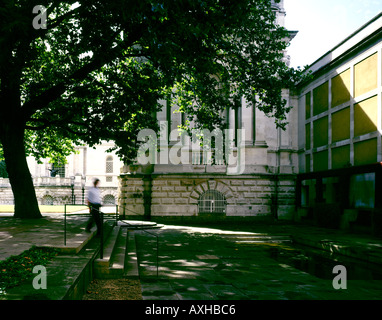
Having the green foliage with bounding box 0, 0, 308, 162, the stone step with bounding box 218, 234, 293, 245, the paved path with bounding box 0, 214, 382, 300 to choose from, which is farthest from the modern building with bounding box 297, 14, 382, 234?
the paved path with bounding box 0, 214, 382, 300

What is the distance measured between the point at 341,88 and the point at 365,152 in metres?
4.35

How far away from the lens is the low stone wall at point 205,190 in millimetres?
22656

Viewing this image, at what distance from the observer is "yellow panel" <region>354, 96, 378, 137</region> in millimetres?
17828

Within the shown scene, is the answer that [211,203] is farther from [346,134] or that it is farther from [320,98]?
[320,98]

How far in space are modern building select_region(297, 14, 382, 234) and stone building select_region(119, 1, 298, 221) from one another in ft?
5.56

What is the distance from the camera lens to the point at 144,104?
1616 cm

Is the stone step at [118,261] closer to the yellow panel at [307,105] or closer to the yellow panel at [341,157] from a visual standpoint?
the yellow panel at [341,157]

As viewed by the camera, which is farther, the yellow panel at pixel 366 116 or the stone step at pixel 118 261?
the yellow panel at pixel 366 116

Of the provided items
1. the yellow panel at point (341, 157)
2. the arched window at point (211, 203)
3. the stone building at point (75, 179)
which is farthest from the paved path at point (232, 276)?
the stone building at point (75, 179)

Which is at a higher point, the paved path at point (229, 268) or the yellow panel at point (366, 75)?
the yellow panel at point (366, 75)

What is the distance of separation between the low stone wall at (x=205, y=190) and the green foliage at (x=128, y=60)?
4.82 metres

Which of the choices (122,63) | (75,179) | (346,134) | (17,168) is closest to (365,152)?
(346,134)

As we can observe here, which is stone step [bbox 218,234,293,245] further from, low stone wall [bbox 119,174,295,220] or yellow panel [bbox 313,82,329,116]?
yellow panel [bbox 313,82,329,116]

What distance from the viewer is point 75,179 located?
4772 centimetres
